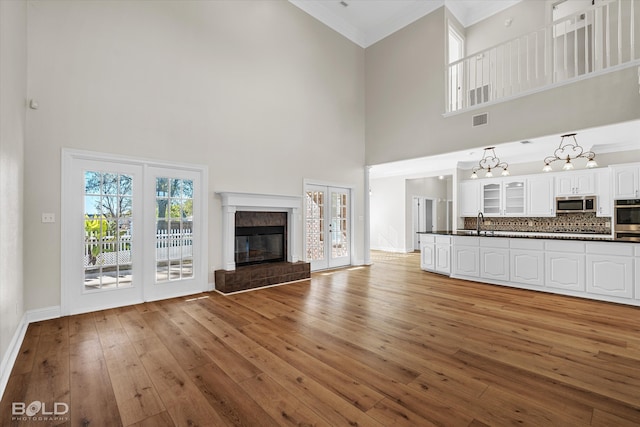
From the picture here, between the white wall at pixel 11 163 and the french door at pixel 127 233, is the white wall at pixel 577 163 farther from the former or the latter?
the white wall at pixel 11 163

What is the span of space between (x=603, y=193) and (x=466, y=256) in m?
3.86

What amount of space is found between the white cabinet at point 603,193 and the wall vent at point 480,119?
142 inches

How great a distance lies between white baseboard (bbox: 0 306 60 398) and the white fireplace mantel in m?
2.17

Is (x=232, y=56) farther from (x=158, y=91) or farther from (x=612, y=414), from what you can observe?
(x=612, y=414)

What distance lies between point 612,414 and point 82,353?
3965 millimetres

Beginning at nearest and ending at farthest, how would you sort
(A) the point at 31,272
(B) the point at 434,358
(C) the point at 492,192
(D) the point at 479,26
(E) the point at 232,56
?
1. (B) the point at 434,358
2. (A) the point at 31,272
3. (E) the point at 232,56
4. (D) the point at 479,26
5. (C) the point at 492,192

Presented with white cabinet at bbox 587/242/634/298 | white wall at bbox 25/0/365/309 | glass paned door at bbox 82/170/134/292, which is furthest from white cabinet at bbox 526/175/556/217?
glass paned door at bbox 82/170/134/292

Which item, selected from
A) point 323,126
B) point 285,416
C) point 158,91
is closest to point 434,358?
point 285,416

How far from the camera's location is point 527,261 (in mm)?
4852

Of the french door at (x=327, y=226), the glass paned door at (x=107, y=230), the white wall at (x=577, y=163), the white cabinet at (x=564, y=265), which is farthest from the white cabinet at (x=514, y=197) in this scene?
the glass paned door at (x=107, y=230)

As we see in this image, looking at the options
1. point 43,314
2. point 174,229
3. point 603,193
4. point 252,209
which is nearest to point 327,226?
point 252,209

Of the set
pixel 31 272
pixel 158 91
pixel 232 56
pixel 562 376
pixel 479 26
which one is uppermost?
pixel 479 26

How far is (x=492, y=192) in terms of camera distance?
8.17 meters

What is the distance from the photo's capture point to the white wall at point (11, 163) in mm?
2172
